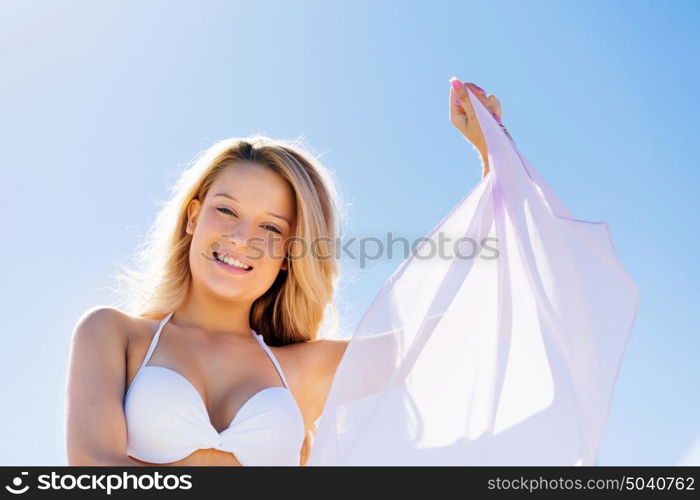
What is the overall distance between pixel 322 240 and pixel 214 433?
53.5 inches

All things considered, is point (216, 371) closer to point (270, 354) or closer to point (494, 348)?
point (270, 354)

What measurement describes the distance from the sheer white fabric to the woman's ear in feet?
4.54

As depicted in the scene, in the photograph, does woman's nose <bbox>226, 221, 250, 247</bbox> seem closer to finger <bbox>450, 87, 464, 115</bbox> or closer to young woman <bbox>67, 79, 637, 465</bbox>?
young woman <bbox>67, 79, 637, 465</bbox>

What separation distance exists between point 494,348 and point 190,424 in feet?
4.82

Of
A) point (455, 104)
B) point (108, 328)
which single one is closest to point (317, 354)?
point (108, 328)

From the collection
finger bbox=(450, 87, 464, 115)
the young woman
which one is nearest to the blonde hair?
the young woman

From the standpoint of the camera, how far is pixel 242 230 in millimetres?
4223

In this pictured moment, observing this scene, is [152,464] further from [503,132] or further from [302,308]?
[503,132]

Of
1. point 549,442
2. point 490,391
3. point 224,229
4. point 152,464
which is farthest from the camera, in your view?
point 224,229

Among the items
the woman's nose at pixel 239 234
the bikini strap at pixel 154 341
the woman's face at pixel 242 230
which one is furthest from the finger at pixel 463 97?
the bikini strap at pixel 154 341

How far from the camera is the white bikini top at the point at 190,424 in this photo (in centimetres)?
363

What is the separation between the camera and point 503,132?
4027 mm

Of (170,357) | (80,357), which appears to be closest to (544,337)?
(170,357)

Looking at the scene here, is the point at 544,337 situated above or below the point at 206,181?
below
